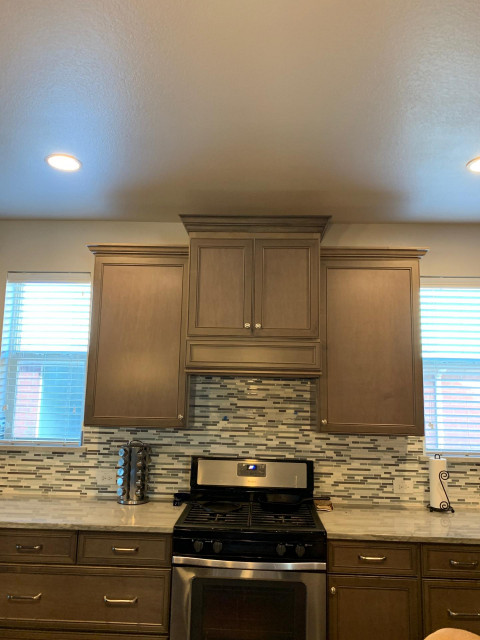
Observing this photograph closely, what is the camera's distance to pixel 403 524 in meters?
2.50

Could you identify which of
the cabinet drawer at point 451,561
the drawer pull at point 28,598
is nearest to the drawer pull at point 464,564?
the cabinet drawer at point 451,561

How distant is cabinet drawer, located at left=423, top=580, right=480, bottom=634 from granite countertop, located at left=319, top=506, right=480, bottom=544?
0.66ft

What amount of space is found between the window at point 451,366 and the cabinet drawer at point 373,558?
2.69 ft

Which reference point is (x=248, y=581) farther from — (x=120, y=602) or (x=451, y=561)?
(x=451, y=561)

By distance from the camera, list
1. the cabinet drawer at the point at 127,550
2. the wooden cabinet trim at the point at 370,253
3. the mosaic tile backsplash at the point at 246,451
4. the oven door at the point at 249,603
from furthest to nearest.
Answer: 1. the mosaic tile backsplash at the point at 246,451
2. the wooden cabinet trim at the point at 370,253
3. the cabinet drawer at the point at 127,550
4. the oven door at the point at 249,603

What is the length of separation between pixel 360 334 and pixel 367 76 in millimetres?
1435

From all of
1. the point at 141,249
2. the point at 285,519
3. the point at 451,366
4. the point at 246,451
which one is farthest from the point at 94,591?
the point at 451,366

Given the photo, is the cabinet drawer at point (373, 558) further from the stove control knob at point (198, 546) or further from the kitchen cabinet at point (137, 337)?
the kitchen cabinet at point (137, 337)

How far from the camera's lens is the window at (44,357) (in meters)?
3.07

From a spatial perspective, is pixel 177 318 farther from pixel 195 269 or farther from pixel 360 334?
pixel 360 334

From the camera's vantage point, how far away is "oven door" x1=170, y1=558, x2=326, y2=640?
7.33 feet

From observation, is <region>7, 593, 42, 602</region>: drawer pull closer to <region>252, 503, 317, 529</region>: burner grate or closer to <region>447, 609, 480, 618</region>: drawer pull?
<region>252, 503, 317, 529</region>: burner grate

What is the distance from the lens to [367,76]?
1.65m

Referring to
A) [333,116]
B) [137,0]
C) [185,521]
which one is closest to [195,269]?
[333,116]
